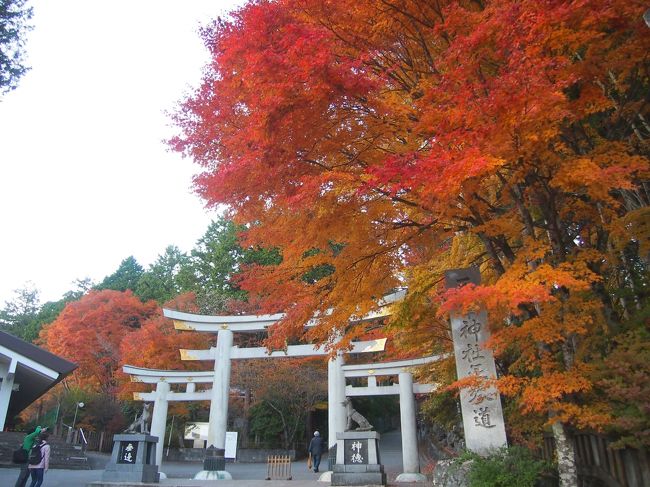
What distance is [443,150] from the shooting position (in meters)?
5.65

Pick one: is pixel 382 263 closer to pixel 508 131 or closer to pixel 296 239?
pixel 296 239

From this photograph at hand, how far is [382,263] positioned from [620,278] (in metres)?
5.86

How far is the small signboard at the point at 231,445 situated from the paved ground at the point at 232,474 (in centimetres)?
80

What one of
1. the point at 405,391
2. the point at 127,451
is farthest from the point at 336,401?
the point at 127,451

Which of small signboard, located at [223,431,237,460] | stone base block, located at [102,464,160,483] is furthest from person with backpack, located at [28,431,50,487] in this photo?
small signboard, located at [223,431,237,460]

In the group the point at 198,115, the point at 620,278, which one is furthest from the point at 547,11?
the point at 620,278

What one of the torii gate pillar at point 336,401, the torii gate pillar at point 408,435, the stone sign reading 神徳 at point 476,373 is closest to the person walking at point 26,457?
the stone sign reading 神徳 at point 476,373

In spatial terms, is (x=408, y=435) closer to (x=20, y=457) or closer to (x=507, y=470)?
(x=507, y=470)

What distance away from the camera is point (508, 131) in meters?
5.40

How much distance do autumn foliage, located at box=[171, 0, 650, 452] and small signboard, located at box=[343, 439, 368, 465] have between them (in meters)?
5.39

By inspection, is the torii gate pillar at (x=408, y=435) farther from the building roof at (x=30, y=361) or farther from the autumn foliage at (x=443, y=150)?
the building roof at (x=30, y=361)

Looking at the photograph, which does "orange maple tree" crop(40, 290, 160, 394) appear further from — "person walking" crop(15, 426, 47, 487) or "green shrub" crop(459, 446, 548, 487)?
"green shrub" crop(459, 446, 548, 487)

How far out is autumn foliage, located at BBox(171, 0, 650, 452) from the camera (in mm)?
5352

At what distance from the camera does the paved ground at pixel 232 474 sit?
1307 centimetres
